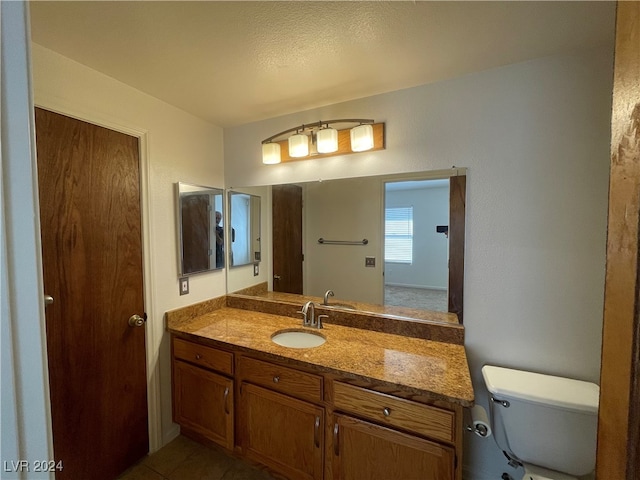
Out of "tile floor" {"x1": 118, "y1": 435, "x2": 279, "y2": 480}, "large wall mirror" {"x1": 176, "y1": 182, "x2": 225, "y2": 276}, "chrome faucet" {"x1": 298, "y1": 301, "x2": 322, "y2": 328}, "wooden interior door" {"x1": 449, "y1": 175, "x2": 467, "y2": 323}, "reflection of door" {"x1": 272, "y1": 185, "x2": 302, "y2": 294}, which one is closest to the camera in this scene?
"wooden interior door" {"x1": 449, "y1": 175, "x2": 467, "y2": 323}

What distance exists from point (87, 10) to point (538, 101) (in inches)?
77.8

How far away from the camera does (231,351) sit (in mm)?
1577

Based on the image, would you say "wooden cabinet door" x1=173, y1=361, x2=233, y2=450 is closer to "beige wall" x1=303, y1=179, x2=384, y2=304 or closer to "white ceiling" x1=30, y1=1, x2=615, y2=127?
"beige wall" x1=303, y1=179, x2=384, y2=304

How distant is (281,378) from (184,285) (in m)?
1.00

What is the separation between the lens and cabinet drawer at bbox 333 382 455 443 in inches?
43.8

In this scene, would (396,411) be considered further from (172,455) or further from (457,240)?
(172,455)

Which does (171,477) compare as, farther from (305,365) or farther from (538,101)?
(538,101)

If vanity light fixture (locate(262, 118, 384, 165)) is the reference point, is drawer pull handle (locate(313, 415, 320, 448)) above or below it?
below

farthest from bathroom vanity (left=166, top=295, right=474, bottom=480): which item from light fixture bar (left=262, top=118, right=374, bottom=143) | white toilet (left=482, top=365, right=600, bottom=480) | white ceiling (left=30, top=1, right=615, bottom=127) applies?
white ceiling (left=30, top=1, right=615, bottom=127)

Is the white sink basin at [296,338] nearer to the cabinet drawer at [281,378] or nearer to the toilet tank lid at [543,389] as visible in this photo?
the cabinet drawer at [281,378]

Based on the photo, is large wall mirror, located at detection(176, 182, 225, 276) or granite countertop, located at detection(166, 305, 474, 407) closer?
granite countertop, located at detection(166, 305, 474, 407)

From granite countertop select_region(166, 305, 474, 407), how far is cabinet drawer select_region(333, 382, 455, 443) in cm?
8

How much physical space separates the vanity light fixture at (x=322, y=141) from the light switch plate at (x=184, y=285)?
3.34 feet

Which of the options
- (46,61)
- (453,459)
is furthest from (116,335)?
(453,459)
